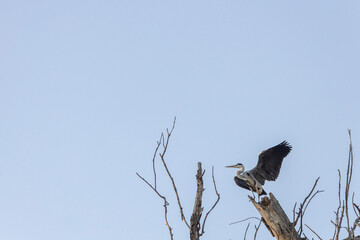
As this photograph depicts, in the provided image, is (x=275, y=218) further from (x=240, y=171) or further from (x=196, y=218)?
(x=240, y=171)

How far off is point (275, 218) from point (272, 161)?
544cm

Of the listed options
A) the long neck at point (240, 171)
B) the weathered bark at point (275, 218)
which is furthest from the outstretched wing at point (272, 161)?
the weathered bark at point (275, 218)

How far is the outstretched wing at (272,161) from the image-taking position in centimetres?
1024

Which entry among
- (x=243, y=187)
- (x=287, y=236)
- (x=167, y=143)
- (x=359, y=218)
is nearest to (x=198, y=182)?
(x=167, y=143)

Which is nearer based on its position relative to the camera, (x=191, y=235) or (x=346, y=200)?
(x=346, y=200)

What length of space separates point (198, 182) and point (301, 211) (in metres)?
0.72

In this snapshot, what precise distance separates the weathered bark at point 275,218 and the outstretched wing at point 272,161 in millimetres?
5024

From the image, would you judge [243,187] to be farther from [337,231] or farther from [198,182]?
[337,231]

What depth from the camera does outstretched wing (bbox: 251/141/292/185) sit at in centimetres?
1024

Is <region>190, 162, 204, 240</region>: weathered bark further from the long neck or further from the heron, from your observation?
the long neck

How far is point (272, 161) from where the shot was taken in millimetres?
10281

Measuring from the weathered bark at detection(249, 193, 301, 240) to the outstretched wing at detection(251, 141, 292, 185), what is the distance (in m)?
5.02

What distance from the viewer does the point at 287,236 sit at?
15.1 feet

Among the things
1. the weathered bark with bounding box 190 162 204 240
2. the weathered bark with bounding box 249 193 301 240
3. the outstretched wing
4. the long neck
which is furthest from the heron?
the weathered bark with bounding box 190 162 204 240
